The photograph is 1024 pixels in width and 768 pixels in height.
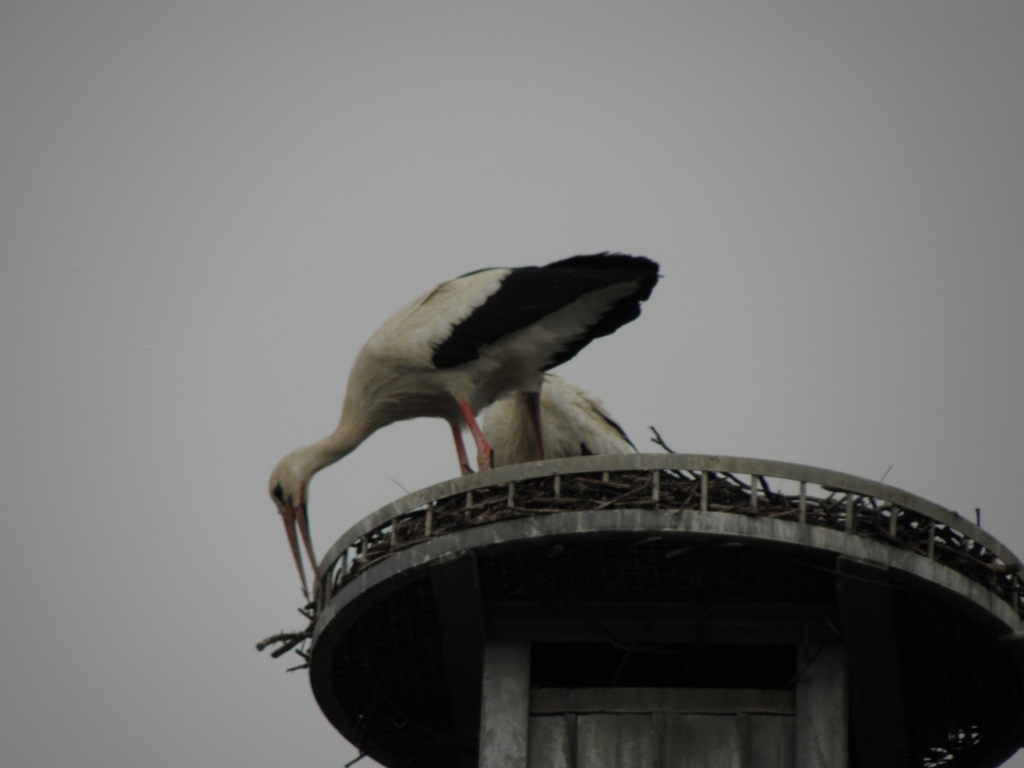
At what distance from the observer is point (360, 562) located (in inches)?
498

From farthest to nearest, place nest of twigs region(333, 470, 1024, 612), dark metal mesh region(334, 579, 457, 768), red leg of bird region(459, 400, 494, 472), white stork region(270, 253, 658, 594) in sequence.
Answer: red leg of bird region(459, 400, 494, 472)
white stork region(270, 253, 658, 594)
dark metal mesh region(334, 579, 457, 768)
nest of twigs region(333, 470, 1024, 612)

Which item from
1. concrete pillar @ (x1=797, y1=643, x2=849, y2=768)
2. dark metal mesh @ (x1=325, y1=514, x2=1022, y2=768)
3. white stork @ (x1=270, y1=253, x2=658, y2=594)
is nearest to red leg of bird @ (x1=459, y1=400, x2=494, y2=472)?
white stork @ (x1=270, y1=253, x2=658, y2=594)

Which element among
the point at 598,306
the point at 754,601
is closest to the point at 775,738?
the point at 754,601

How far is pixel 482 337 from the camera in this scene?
1420cm

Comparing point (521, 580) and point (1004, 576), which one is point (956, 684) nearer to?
point (1004, 576)

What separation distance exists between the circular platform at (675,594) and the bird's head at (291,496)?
2.19 m

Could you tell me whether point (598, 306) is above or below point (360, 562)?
above

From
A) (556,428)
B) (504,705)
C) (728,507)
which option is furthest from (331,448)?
(728,507)

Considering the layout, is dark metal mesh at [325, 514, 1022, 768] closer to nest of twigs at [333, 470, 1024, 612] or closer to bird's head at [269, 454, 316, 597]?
nest of twigs at [333, 470, 1024, 612]

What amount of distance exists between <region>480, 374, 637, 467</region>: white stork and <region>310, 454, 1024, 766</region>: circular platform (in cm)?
298

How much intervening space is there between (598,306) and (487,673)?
346 cm

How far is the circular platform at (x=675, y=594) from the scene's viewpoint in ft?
38.9

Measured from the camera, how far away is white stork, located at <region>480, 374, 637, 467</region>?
53.3 feet

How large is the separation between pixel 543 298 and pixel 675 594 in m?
2.91
